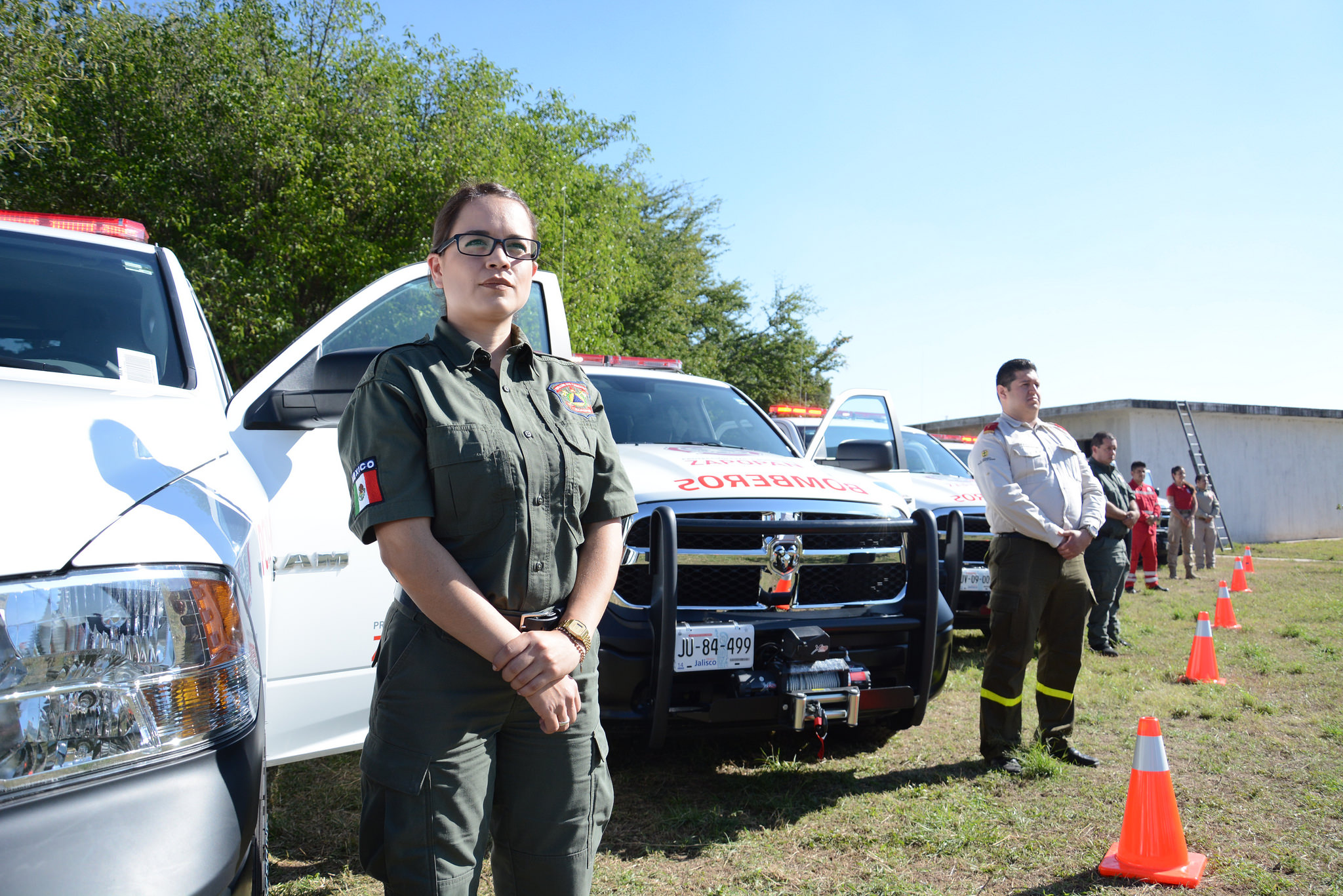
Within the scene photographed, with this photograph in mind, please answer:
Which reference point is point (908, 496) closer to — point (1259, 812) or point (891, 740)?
point (891, 740)

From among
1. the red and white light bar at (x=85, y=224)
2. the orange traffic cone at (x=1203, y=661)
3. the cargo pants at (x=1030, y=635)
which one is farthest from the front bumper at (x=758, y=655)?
the orange traffic cone at (x=1203, y=661)

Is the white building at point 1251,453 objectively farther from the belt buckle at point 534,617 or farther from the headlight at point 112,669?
the headlight at point 112,669

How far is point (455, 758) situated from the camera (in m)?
1.65

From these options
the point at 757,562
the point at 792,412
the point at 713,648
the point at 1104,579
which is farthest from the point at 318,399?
the point at 792,412

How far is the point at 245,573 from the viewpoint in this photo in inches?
63.9

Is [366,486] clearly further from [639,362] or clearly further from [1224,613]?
[1224,613]

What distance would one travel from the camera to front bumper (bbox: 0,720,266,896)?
43.3 inches

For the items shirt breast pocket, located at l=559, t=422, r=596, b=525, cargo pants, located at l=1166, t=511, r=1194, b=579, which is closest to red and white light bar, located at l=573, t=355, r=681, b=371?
shirt breast pocket, located at l=559, t=422, r=596, b=525

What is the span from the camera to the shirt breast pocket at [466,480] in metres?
1.68

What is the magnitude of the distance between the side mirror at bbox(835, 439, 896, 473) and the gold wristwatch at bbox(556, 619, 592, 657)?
130 inches

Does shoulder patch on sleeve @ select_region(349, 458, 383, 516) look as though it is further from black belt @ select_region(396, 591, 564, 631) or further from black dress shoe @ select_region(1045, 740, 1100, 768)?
black dress shoe @ select_region(1045, 740, 1100, 768)

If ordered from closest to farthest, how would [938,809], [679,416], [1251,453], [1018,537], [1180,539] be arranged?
[938,809] → [1018,537] → [679,416] → [1180,539] → [1251,453]

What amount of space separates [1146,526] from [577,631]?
11623 mm

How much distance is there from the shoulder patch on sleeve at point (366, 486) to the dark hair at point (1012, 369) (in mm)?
3731
